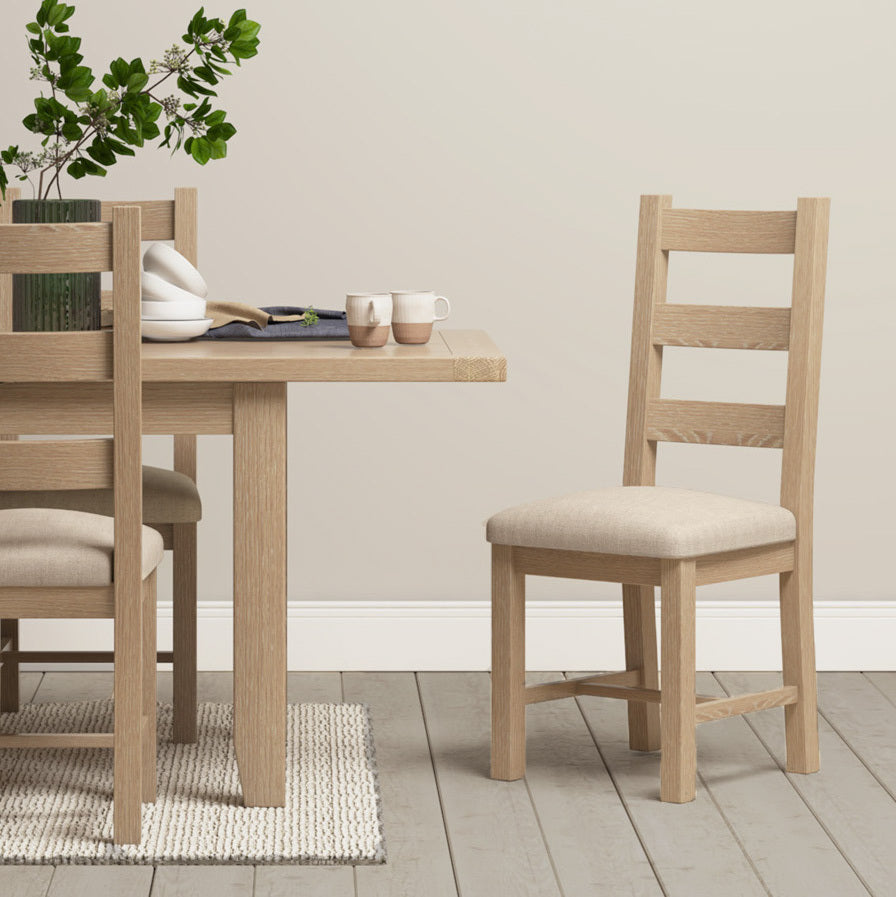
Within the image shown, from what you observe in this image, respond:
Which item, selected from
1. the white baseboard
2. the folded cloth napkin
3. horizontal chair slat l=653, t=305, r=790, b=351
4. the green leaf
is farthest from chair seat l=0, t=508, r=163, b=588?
the white baseboard

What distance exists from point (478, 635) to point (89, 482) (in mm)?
1493

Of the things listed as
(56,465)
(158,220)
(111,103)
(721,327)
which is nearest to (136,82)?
(111,103)

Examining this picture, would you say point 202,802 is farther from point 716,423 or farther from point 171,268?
point 716,423

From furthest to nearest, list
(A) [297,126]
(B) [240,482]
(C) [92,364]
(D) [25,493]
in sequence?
(A) [297,126]
(D) [25,493]
(B) [240,482]
(C) [92,364]

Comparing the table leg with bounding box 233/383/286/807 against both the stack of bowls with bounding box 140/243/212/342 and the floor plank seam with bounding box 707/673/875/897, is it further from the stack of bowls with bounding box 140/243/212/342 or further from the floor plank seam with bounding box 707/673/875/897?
the floor plank seam with bounding box 707/673/875/897

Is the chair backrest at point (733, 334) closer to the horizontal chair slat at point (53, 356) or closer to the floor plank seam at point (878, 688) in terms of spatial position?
the floor plank seam at point (878, 688)

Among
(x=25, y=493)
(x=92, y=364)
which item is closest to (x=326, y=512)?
(x=25, y=493)

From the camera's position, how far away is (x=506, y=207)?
11.2ft

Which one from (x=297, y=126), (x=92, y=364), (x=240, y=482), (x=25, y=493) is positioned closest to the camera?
(x=92, y=364)

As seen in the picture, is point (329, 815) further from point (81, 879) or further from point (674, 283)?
point (674, 283)

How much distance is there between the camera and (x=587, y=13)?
3.40m

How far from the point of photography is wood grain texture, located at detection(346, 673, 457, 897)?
2.20 metres

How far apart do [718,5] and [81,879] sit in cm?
228

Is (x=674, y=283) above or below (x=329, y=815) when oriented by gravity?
above
